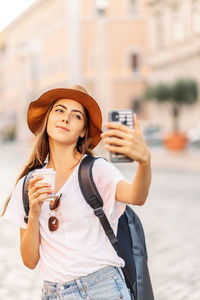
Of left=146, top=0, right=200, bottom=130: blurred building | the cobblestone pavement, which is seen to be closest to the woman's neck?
the cobblestone pavement

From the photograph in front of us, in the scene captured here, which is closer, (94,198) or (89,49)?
(94,198)

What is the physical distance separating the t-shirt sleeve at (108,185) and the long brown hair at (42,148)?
0.21 meters

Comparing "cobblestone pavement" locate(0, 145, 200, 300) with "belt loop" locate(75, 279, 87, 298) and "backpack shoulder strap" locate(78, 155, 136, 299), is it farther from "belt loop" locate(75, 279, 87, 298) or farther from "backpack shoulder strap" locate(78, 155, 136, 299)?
"belt loop" locate(75, 279, 87, 298)

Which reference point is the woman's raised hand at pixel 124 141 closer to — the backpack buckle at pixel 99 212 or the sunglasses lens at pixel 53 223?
the backpack buckle at pixel 99 212

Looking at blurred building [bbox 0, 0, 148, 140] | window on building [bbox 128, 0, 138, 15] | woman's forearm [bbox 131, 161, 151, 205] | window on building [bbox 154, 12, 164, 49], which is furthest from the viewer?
window on building [bbox 128, 0, 138, 15]

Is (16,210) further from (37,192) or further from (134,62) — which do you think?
(134,62)

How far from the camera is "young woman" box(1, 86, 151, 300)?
9.34ft

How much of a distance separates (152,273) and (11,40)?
71.2 m

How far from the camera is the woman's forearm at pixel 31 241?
2898 mm

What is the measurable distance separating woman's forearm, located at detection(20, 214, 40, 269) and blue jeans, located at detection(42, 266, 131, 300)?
7.6 inches

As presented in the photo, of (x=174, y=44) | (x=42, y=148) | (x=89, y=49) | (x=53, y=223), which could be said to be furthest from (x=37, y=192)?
(x=89, y=49)

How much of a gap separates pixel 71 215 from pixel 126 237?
10.8 inches

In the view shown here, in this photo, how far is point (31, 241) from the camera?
9.70 feet

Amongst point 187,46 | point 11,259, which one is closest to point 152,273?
point 11,259
